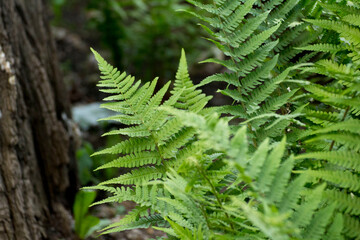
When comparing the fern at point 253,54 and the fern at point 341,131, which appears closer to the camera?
the fern at point 341,131

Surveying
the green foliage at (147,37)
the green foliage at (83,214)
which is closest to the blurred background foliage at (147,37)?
the green foliage at (147,37)

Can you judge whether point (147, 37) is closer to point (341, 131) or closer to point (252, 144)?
point (252, 144)

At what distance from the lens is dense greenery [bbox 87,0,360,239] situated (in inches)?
38.6

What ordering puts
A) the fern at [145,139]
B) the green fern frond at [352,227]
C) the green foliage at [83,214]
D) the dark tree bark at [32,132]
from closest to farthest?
the green fern frond at [352,227] < the fern at [145,139] < the dark tree bark at [32,132] < the green foliage at [83,214]

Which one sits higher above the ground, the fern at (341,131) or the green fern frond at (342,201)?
the fern at (341,131)

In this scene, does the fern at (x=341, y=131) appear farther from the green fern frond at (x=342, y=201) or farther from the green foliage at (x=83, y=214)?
the green foliage at (x=83, y=214)

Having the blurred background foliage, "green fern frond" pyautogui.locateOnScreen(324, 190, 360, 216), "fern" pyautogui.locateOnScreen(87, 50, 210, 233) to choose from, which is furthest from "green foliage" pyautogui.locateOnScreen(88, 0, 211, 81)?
"green fern frond" pyautogui.locateOnScreen(324, 190, 360, 216)

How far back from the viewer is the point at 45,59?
2555mm

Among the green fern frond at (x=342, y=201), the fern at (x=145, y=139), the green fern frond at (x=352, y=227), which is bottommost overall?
the green fern frond at (x=352, y=227)

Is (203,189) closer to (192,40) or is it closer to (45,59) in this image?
(45,59)

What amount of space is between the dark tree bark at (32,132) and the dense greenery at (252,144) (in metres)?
0.80

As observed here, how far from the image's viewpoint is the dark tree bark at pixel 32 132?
1907 mm

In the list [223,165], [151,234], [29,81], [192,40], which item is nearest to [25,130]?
[29,81]

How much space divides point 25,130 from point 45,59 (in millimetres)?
590
